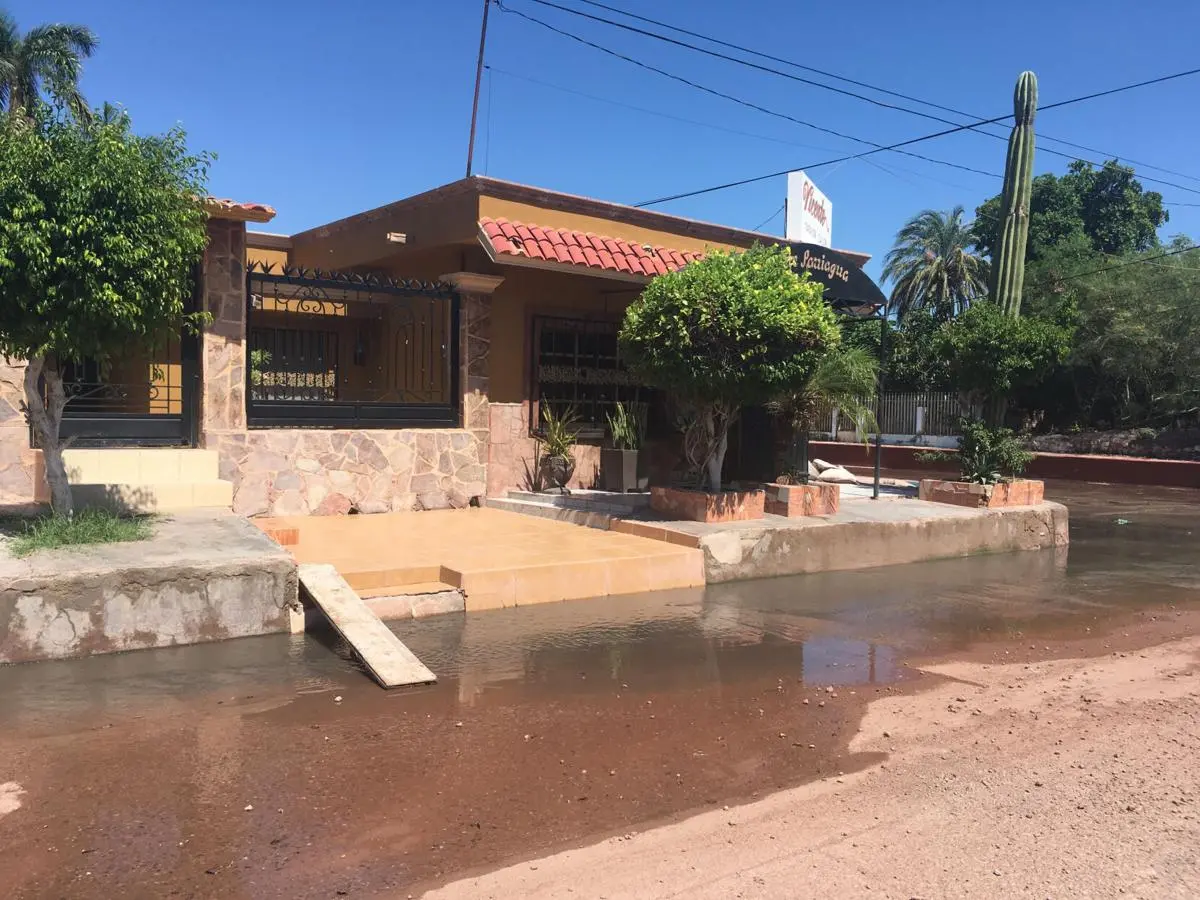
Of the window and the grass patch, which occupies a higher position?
the window

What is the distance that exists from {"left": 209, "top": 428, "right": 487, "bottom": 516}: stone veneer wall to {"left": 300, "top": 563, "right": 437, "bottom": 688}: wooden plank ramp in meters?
3.34

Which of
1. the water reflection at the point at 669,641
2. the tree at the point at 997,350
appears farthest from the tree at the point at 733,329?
the tree at the point at 997,350

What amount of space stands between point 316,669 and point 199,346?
526cm

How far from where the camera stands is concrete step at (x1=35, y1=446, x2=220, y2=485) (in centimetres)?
848

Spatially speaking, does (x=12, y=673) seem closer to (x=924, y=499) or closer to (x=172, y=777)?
(x=172, y=777)

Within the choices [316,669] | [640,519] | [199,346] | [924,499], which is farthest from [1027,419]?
[316,669]

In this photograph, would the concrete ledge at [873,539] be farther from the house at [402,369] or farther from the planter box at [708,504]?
the house at [402,369]

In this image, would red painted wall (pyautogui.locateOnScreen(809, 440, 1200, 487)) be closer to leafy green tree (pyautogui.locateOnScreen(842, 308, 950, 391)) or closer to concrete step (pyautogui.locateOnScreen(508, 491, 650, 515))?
leafy green tree (pyautogui.locateOnScreen(842, 308, 950, 391))

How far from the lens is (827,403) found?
35.0 feet

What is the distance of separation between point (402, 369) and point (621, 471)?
3.66 m

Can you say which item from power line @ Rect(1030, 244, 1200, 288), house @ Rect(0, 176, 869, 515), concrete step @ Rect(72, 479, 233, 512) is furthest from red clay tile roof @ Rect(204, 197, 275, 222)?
power line @ Rect(1030, 244, 1200, 288)

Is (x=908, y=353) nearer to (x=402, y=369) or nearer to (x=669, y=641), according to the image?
(x=402, y=369)

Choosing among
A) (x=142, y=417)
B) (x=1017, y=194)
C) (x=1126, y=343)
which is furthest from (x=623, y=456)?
(x=1126, y=343)

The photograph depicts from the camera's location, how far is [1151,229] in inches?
1448
